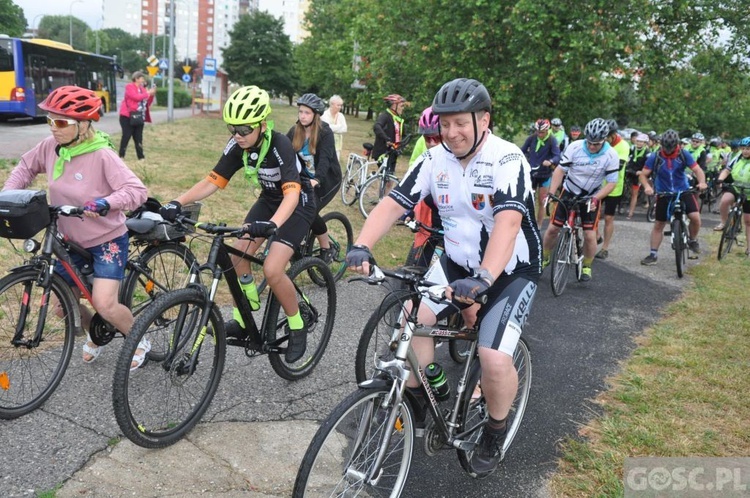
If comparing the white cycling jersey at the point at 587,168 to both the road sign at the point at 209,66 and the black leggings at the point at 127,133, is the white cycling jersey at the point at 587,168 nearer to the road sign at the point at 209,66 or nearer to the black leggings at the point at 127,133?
the black leggings at the point at 127,133

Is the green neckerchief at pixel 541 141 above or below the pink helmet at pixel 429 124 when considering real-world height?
below

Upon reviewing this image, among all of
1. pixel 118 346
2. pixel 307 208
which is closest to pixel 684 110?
pixel 307 208

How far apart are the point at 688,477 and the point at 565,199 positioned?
461 centimetres

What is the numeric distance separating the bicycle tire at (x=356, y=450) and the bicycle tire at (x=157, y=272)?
2.01 m

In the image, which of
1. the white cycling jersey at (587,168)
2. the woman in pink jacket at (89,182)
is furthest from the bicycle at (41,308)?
the white cycling jersey at (587,168)

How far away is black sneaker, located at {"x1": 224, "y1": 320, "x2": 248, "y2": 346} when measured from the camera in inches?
160

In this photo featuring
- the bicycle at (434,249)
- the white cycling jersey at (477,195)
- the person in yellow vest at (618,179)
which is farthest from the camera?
the person in yellow vest at (618,179)

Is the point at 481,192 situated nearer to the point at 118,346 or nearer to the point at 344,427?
the point at 344,427

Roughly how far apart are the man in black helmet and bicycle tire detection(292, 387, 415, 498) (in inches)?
9.1

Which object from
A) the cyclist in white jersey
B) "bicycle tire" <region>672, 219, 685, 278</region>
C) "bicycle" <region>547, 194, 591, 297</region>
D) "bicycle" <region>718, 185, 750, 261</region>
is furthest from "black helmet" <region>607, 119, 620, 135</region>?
"bicycle" <region>718, 185, 750, 261</region>

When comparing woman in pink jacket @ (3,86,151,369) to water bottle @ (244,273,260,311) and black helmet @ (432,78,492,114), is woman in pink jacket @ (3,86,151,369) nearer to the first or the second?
water bottle @ (244,273,260,311)

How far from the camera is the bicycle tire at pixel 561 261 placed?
7.55 meters

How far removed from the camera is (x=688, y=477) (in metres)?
3.72

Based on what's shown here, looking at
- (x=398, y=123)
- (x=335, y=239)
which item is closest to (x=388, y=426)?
(x=335, y=239)
